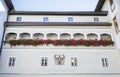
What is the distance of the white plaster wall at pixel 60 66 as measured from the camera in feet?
54.5

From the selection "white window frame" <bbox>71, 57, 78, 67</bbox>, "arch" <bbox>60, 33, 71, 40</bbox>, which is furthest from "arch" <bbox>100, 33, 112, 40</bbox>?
"white window frame" <bbox>71, 57, 78, 67</bbox>

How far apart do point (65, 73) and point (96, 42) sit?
4.96 meters

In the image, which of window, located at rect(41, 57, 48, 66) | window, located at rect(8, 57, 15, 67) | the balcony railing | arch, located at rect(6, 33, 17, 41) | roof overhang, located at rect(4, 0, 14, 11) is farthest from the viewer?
roof overhang, located at rect(4, 0, 14, 11)

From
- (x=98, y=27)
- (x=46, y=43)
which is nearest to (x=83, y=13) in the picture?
(x=98, y=27)

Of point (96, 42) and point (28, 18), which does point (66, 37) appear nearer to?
point (96, 42)

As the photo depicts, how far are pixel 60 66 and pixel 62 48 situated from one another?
2062 millimetres

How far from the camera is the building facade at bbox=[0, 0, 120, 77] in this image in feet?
54.7

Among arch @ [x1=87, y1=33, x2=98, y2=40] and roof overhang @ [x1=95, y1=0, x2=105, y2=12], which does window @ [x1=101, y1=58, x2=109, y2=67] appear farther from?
roof overhang @ [x1=95, y1=0, x2=105, y2=12]

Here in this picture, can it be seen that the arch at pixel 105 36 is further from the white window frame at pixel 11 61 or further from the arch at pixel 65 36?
the white window frame at pixel 11 61

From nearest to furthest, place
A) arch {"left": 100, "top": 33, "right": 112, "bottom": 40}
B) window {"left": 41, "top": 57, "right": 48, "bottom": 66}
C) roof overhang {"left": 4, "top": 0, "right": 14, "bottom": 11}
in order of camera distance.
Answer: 1. window {"left": 41, "top": 57, "right": 48, "bottom": 66}
2. roof overhang {"left": 4, "top": 0, "right": 14, "bottom": 11}
3. arch {"left": 100, "top": 33, "right": 112, "bottom": 40}

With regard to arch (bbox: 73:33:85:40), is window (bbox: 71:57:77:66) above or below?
below

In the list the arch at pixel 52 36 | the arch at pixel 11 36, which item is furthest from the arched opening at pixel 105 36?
the arch at pixel 11 36

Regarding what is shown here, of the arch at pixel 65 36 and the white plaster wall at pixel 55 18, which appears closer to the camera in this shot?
the arch at pixel 65 36

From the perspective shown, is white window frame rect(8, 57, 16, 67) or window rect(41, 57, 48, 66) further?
window rect(41, 57, 48, 66)
